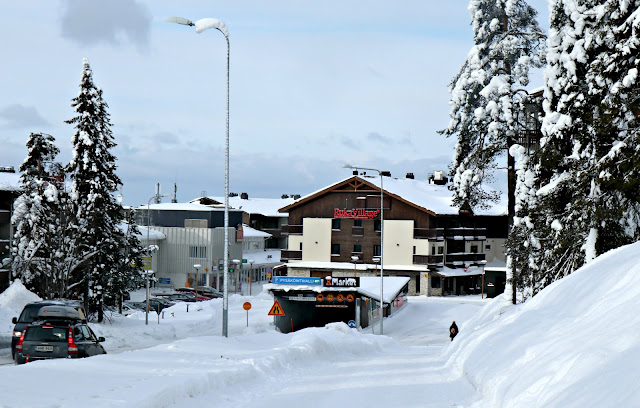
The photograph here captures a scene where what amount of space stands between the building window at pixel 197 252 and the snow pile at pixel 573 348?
Answer: 68553 millimetres

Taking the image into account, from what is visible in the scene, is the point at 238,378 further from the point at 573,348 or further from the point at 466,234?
the point at 466,234

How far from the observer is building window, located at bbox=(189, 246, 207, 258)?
86.7m

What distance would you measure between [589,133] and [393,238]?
51639mm

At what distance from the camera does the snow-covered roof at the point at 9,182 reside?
5006 centimetres

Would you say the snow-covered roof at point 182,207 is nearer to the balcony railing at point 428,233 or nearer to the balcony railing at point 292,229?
the balcony railing at point 292,229

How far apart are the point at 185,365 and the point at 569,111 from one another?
19118 millimetres

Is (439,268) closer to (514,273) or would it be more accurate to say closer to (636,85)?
(514,273)

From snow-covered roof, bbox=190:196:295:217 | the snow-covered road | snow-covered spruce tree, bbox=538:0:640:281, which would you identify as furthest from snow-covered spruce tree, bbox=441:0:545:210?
snow-covered roof, bbox=190:196:295:217

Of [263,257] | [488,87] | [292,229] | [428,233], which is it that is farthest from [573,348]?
[263,257]

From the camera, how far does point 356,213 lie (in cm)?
7894

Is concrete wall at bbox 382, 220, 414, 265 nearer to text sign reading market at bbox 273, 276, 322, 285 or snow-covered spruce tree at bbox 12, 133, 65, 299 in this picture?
text sign reading market at bbox 273, 276, 322, 285

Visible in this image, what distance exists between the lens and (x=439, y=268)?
250 feet

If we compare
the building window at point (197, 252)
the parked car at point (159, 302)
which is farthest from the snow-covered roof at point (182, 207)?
the parked car at point (159, 302)

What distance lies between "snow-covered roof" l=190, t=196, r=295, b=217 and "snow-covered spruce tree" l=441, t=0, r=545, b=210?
71.9 meters
